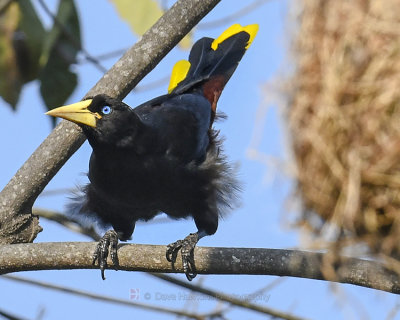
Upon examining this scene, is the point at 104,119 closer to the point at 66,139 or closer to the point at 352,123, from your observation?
the point at 66,139

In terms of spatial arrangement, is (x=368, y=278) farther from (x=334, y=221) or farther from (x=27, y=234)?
(x=27, y=234)

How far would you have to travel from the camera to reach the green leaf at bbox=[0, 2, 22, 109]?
65.7 inches

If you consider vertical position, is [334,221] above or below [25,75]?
above

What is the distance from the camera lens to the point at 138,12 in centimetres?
181

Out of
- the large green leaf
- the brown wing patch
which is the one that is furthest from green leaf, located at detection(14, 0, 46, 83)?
the brown wing patch

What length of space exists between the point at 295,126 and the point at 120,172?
2.76 feet

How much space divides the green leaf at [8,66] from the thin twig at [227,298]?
99 centimetres

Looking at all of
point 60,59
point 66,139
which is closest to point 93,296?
point 66,139

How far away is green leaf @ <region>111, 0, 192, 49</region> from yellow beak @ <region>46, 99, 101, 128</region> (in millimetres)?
532

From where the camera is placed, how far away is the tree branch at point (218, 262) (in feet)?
6.56

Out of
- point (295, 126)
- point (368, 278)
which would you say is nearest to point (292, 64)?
point (295, 126)

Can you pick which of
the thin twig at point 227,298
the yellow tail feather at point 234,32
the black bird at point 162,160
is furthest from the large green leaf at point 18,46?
the yellow tail feather at point 234,32

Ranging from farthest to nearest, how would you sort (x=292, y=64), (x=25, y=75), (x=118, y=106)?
1. (x=118, y=106)
2. (x=292, y=64)
3. (x=25, y=75)

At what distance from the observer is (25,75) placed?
5.57ft
